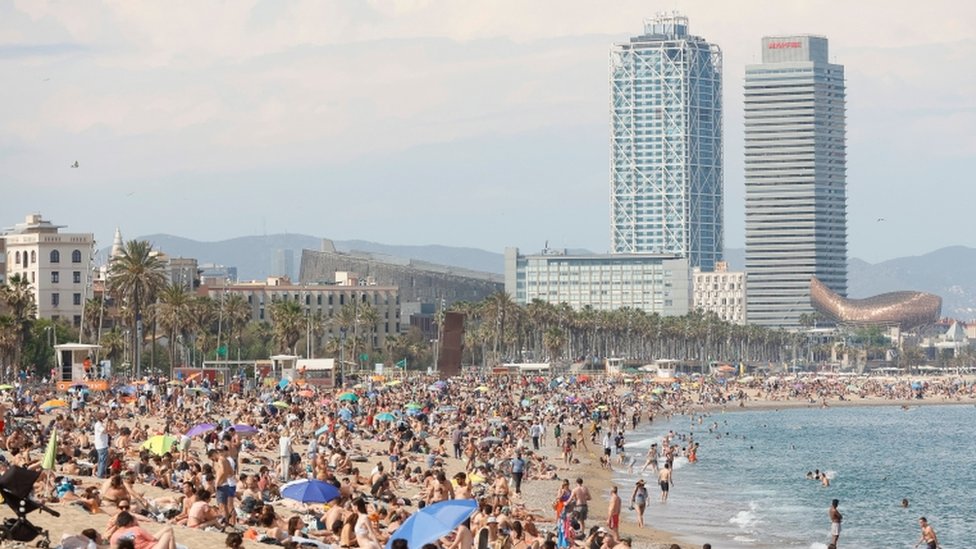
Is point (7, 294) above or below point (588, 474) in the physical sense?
above

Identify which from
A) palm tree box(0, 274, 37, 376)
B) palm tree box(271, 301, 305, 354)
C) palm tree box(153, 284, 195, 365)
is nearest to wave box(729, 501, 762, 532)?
palm tree box(0, 274, 37, 376)

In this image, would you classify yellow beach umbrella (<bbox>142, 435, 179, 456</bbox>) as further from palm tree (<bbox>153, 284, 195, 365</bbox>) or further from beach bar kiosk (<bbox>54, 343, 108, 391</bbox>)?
palm tree (<bbox>153, 284, 195, 365</bbox>)

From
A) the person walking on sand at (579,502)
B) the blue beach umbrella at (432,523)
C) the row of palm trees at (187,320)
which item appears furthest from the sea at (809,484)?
the row of palm trees at (187,320)

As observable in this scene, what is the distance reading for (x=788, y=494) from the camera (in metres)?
54.5

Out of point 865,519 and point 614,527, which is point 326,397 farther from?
point 614,527

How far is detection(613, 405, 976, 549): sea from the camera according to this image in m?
41.8

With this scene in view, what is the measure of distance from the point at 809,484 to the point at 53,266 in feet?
259

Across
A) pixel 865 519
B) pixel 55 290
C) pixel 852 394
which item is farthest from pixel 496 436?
pixel 852 394

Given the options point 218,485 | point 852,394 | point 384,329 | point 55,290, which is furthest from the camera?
point 384,329

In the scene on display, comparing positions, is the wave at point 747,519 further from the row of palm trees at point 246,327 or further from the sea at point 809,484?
the row of palm trees at point 246,327

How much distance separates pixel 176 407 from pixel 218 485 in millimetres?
32318

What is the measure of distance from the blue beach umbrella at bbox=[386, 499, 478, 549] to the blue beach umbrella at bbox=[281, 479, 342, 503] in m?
6.93

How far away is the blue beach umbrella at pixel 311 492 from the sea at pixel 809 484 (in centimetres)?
1187

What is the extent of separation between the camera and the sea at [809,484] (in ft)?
137
